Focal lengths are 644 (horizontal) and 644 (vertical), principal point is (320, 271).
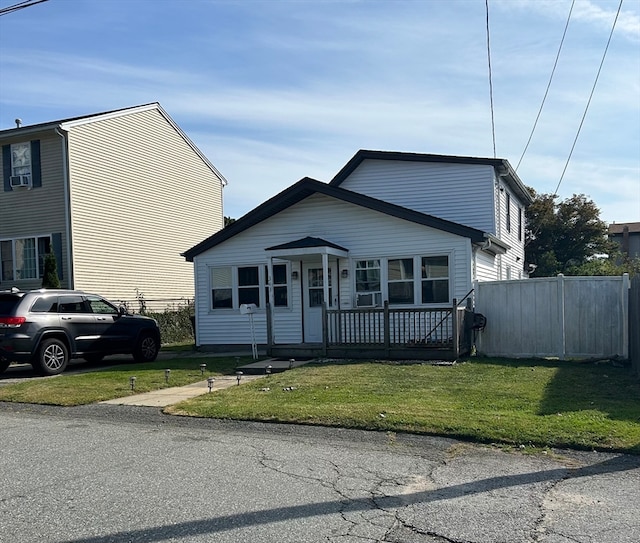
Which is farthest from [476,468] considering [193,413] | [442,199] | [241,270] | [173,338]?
[173,338]

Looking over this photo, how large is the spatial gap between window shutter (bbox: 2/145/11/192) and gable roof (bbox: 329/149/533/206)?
11600 mm

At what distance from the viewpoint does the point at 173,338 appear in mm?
24266

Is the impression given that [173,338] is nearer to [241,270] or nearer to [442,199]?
[241,270]

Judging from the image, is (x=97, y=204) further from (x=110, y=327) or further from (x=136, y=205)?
(x=110, y=327)

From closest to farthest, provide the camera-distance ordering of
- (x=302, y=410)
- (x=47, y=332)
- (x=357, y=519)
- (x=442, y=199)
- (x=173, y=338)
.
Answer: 1. (x=357, y=519)
2. (x=302, y=410)
3. (x=47, y=332)
4. (x=442, y=199)
5. (x=173, y=338)

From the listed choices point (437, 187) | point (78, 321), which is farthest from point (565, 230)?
point (78, 321)

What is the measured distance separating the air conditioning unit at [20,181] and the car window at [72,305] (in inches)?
379

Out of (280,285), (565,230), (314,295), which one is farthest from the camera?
(565,230)

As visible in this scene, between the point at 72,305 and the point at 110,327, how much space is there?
4.00 ft

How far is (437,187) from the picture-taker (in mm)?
20703

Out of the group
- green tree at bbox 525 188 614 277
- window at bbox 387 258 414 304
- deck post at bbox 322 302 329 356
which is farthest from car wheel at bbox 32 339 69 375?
green tree at bbox 525 188 614 277

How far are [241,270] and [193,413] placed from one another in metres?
9.67

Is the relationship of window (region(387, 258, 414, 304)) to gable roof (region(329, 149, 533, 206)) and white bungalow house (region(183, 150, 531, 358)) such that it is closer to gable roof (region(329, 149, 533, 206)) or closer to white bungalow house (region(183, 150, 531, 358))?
white bungalow house (region(183, 150, 531, 358))

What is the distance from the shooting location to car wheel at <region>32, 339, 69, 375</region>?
44.1ft
